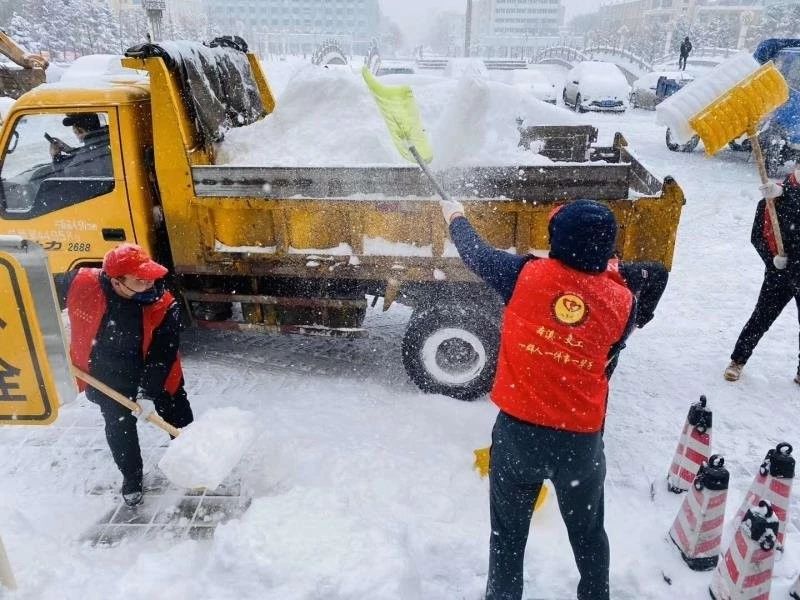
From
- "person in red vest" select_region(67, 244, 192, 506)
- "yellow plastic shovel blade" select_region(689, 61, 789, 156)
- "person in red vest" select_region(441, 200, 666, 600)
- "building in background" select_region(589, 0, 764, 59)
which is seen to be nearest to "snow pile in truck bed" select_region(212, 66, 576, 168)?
"yellow plastic shovel blade" select_region(689, 61, 789, 156)

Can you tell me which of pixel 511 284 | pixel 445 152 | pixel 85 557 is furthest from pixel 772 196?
pixel 85 557

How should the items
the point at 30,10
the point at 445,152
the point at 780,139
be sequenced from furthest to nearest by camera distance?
1. the point at 30,10
2. the point at 780,139
3. the point at 445,152

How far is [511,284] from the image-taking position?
2.34 m

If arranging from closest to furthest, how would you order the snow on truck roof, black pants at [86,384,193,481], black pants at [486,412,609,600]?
black pants at [486,412,609,600]
black pants at [86,384,193,481]
the snow on truck roof

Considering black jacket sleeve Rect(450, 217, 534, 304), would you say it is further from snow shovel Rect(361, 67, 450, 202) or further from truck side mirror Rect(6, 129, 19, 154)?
truck side mirror Rect(6, 129, 19, 154)

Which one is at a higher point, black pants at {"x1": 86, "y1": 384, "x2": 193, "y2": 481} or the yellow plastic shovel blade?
the yellow plastic shovel blade

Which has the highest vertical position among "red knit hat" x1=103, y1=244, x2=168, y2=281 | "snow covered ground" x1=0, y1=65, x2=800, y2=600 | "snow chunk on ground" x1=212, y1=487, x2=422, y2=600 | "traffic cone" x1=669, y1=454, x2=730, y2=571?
"red knit hat" x1=103, y1=244, x2=168, y2=281

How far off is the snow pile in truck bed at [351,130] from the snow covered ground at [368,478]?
1762mm

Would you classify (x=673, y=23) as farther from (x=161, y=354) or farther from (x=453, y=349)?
(x=161, y=354)

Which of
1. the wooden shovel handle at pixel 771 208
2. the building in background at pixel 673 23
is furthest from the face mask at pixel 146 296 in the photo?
the building in background at pixel 673 23

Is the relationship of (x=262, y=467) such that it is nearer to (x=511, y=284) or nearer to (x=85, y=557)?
(x=85, y=557)

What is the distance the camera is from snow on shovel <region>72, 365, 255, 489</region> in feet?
10.4

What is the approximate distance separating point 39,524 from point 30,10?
4346 centimetres

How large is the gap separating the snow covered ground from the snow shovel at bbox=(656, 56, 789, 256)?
184 cm
